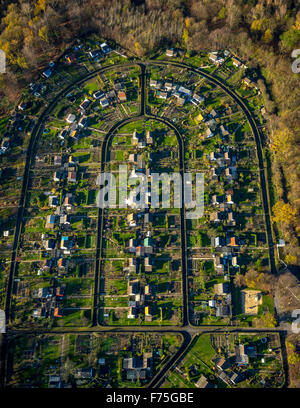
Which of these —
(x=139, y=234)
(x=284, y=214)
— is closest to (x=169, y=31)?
(x=139, y=234)

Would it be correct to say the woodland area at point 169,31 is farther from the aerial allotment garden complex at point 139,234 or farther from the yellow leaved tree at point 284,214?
the yellow leaved tree at point 284,214

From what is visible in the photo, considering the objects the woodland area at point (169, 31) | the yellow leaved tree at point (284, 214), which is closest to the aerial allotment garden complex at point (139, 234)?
the yellow leaved tree at point (284, 214)

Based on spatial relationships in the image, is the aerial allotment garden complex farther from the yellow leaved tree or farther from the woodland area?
the woodland area

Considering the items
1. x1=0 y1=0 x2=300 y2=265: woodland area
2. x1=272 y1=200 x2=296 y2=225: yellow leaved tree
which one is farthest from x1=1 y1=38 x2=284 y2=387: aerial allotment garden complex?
x1=0 y1=0 x2=300 y2=265: woodland area

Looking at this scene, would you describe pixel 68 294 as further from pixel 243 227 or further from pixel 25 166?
pixel 243 227

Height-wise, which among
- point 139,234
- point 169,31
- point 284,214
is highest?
point 169,31

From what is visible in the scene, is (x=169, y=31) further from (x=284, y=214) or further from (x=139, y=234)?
(x=284, y=214)
